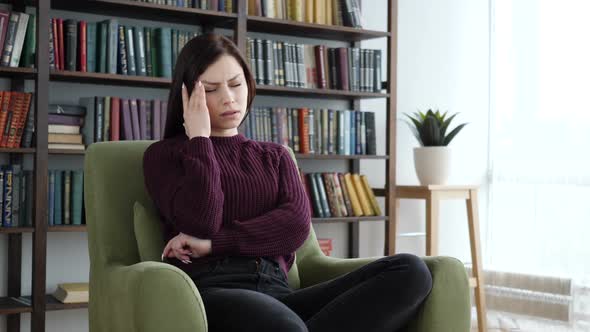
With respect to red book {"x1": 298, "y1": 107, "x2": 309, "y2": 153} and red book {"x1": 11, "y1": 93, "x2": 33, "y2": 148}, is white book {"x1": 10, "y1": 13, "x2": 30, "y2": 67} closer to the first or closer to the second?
red book {"x1": 11, "y1": 93, "x2": 33, "y2": 148}

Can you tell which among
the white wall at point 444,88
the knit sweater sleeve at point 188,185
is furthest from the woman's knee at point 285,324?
the white wall at point 444,88

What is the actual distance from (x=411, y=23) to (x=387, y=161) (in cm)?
91

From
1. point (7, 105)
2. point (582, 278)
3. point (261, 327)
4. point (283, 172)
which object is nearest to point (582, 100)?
point (582, 278)

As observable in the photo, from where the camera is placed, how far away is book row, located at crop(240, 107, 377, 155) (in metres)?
3.69

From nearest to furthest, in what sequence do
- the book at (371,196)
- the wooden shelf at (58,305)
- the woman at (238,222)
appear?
the woman at (238,222) < the wooden shelf at (58,305) < the book at (371,196)

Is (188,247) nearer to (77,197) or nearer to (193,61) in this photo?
(193,61)

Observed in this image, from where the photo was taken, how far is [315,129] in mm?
3850

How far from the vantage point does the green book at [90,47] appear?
3270 mm

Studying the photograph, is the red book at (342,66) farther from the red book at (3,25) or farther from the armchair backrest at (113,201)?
the armchair backrest at (113,201)

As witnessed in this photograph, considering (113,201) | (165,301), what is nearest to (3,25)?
(113,201)

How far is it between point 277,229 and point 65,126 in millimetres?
1459

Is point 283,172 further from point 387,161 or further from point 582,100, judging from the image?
point 582,100

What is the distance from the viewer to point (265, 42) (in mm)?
3660

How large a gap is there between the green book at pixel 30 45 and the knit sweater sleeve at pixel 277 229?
136 centimetres
